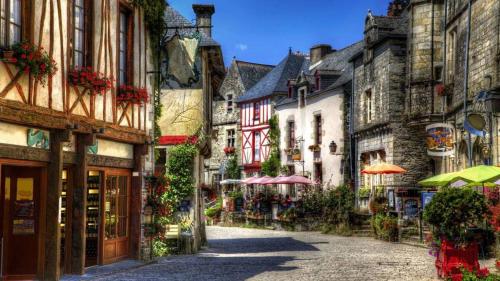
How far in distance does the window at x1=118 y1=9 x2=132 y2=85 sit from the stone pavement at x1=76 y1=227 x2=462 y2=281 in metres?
3.48

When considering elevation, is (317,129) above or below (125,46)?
above

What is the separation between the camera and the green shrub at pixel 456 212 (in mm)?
10656

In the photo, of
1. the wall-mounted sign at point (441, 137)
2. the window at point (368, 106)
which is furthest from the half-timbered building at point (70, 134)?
the window at point (368, 106)

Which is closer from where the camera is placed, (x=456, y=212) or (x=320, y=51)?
(x=456, y=212)

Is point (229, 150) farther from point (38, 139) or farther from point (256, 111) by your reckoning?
point (38, 139)

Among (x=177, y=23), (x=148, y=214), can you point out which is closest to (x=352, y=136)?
(x=177, y=23)

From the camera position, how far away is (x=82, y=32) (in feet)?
38.0

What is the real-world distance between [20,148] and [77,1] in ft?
9.62

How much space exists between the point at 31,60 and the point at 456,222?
6285 mm

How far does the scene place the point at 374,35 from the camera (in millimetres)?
26594

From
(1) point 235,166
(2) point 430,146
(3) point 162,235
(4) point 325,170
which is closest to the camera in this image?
(3) point 162,235

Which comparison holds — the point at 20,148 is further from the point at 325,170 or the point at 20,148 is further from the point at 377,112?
the point at 325,170

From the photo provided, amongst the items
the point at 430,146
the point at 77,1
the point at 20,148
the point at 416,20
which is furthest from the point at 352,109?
the point at 20,148

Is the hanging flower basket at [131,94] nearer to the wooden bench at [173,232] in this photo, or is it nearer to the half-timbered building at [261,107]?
the wooden bench at [173,232]
